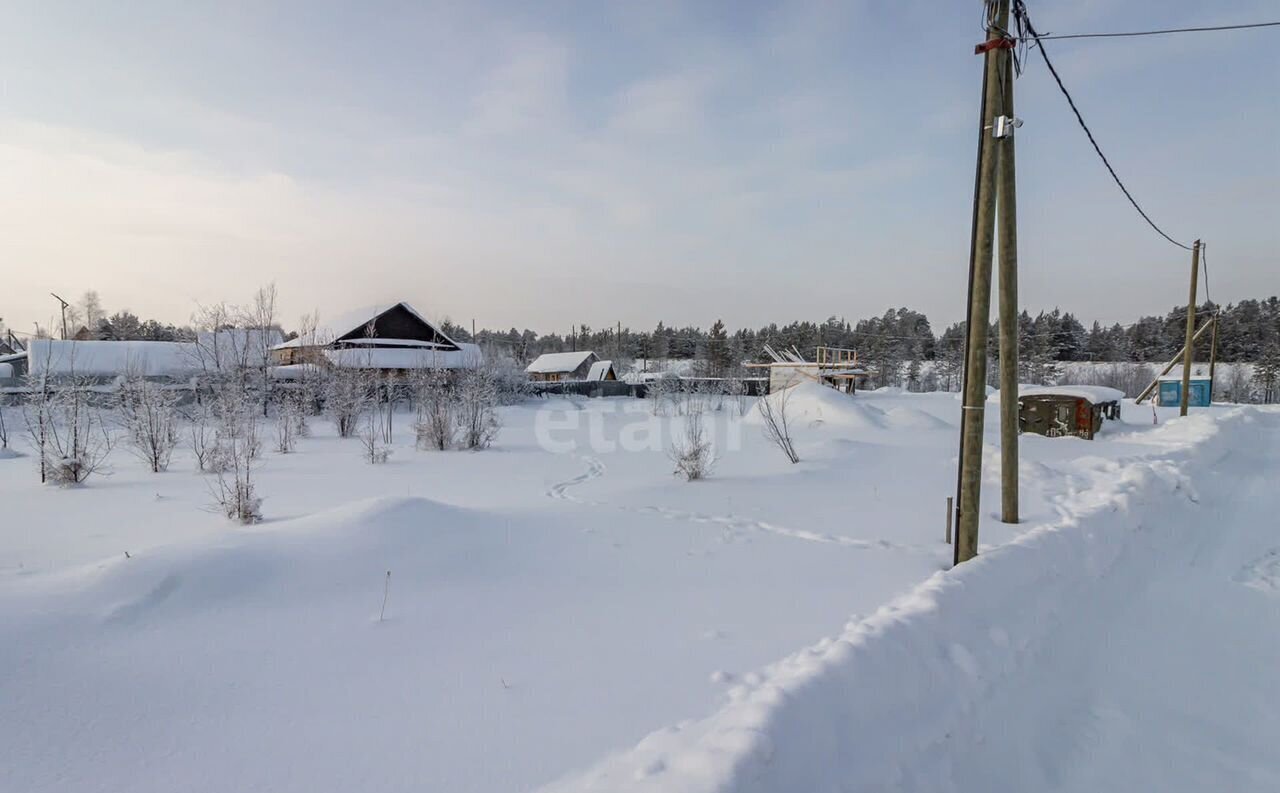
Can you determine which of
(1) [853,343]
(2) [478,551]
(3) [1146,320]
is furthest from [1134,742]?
(3) [1146,320]

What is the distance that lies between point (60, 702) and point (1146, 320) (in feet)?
301

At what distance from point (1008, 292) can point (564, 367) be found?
4724 centimetres

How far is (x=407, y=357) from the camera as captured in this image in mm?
29141

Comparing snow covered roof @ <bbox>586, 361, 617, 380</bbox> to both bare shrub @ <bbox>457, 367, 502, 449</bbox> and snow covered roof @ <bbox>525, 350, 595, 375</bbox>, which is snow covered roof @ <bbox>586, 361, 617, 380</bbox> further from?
bare shrub @ <bbox>457, 367, 502, 449</bbox>

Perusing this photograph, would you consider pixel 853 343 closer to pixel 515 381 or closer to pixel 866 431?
pixel 515 381

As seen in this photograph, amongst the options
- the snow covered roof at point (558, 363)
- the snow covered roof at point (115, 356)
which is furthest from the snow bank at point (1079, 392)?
the snow covered roof at point (558, 363)

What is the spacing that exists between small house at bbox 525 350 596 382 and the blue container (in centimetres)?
3637

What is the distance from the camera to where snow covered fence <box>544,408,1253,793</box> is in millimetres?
2148

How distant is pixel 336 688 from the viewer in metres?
2.94

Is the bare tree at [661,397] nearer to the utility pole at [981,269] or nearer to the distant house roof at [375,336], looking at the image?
the distant house roof at [375,336]

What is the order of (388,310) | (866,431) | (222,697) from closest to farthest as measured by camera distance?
(222,697)
(866,431)
(388,310)

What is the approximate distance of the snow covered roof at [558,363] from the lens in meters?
52.0

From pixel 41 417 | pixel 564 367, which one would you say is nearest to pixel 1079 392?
pixel 41 417

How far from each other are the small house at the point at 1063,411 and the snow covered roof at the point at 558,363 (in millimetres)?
39165
